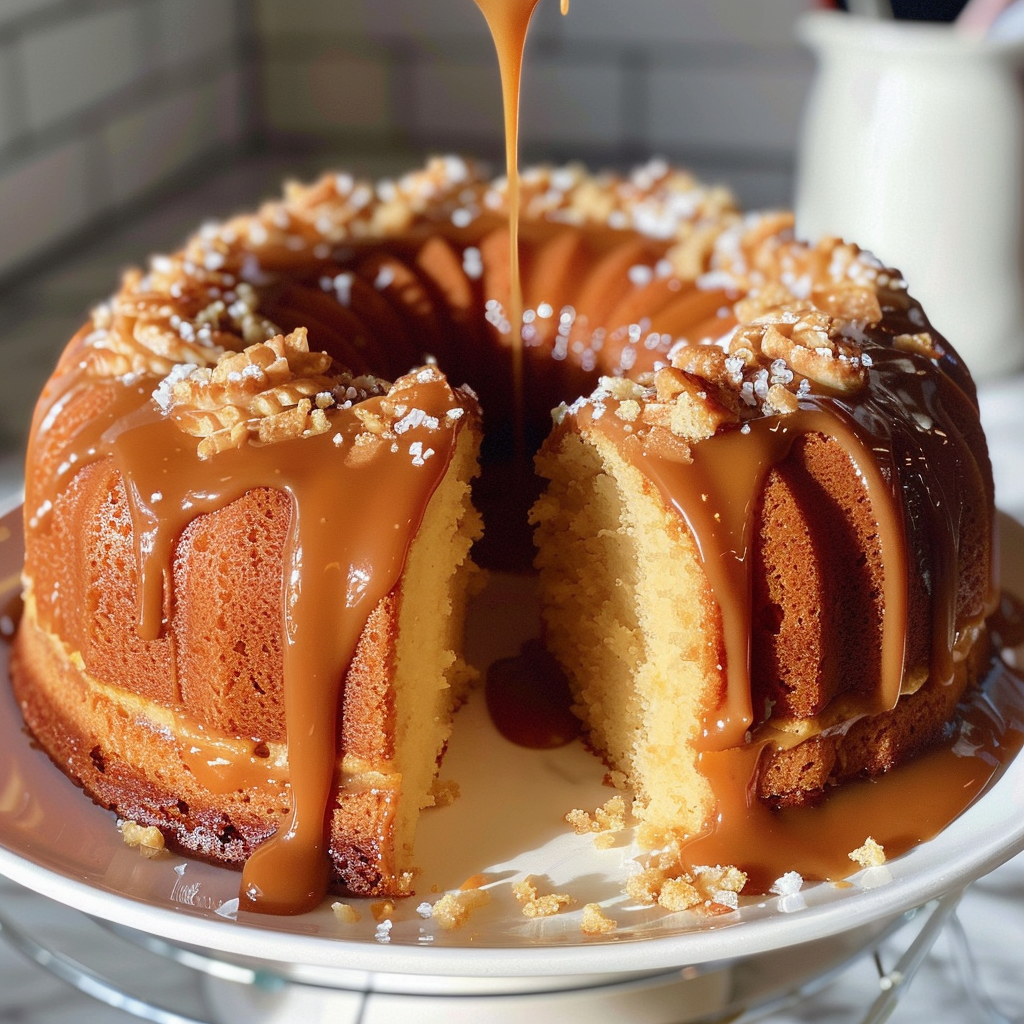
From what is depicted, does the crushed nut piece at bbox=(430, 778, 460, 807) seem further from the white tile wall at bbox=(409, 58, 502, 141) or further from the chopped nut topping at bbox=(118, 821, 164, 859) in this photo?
the white tile wall at bbox=(409, 58, 502, 141)

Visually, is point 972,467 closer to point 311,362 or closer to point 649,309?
point 649,309

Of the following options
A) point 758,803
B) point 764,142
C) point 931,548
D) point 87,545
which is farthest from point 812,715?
point 764,142

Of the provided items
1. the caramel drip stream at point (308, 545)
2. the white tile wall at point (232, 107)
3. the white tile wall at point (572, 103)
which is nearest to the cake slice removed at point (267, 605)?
the caramel drip stream at point (308, 545)

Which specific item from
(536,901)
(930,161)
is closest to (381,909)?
(536,901)

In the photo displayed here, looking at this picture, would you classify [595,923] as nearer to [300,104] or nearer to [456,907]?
[456,907]

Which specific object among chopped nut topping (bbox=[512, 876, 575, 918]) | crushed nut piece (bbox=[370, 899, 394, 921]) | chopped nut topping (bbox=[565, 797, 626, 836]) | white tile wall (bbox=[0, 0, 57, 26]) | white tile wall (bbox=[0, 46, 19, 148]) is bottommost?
chopped nut topping (bbox=[565, 797, 626, 836])

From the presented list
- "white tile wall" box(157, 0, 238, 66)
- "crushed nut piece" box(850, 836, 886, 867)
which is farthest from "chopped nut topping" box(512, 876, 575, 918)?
"white tile wall" box(157, 0, 238, 66)
